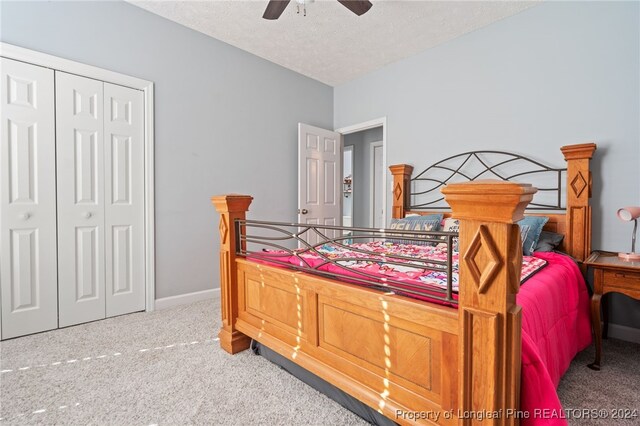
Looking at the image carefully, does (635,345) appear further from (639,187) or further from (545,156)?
(545,156)

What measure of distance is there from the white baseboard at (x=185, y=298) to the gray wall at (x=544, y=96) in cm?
267

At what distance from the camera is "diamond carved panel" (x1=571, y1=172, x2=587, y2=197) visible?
7.72 ft

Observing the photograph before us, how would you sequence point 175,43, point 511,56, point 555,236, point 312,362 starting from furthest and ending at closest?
point 175,43, point 511,56, point 555,236, point 312,362

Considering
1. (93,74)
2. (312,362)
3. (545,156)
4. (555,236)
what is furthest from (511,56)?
(93,74)

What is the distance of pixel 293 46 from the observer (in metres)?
3.45

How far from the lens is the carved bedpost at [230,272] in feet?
6.84

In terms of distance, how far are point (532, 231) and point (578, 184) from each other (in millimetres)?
514

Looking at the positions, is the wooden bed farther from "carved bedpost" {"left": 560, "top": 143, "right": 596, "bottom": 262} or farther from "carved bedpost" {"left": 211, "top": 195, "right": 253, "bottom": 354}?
"carved bedpost" {"left": 560, "top": 143, "right": 596, "bottom": 262}

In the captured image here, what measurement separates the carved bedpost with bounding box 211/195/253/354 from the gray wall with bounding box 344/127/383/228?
12.9 ft

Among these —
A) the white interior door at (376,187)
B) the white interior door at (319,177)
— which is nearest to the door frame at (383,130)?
the white interior door at (319,177)

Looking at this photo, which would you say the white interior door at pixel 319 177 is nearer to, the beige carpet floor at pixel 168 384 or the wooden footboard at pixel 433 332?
the beige carpet floor at pixel 168 384

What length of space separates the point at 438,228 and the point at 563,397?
1.53 metres

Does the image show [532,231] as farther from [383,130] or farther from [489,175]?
[383,130]

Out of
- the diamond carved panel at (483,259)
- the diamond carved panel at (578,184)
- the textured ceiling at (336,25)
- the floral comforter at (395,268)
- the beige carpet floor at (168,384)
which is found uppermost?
the textured ceiling at (336,25)
